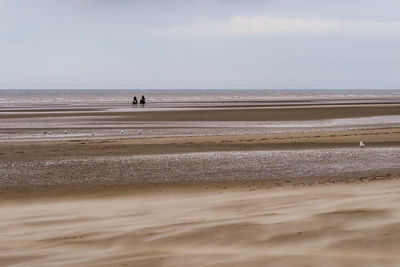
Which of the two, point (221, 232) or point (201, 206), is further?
point (201, 206)

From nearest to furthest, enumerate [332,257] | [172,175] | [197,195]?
[332,257] < [197,195] < [172,175]

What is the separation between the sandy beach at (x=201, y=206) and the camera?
20.7ft

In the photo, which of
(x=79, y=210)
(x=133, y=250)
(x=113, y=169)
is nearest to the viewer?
(x=133, y=250)

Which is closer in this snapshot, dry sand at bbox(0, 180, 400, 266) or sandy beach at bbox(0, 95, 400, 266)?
dry sand at bbox(0, 180, 400, 266)

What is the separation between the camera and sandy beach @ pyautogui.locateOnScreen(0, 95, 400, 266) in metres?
6.30

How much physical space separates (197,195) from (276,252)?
222 inches

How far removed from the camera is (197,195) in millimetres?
11703

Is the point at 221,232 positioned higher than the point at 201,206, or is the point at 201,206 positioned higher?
the point at 221,232

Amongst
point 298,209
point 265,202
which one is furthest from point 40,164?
point 298,209

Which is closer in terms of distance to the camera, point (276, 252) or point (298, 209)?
point (276, 252)

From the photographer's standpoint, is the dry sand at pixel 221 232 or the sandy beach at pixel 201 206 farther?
the sandy beach at pixel 201 206

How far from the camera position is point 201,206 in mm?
9711

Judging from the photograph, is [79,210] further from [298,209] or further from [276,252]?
[276,252]

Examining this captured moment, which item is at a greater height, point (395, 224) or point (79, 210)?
point (395, 224)
